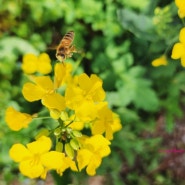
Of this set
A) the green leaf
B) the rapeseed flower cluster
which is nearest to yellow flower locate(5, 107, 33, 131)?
the rapeseed flower cluster

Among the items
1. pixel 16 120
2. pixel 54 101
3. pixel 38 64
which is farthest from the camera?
pixel 38 64

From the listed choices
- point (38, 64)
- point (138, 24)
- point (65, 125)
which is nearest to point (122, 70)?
point (138, 24)

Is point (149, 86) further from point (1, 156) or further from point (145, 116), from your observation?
point (1, 156)

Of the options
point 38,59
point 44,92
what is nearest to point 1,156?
point 38,59

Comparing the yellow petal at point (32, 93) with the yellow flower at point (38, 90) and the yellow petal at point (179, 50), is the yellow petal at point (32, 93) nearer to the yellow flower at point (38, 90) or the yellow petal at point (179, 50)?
the yellow flower at point (38, 90)

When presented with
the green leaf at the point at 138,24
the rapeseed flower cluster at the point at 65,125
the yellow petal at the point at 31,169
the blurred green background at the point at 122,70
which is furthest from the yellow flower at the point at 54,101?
the green leaf at the point at 138,24

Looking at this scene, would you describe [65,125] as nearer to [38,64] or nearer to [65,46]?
[65,46]
